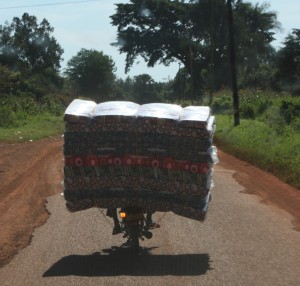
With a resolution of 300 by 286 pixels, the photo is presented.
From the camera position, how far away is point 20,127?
37.9 m

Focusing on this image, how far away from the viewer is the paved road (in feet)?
26.8

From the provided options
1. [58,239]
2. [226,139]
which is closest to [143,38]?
[226,139]

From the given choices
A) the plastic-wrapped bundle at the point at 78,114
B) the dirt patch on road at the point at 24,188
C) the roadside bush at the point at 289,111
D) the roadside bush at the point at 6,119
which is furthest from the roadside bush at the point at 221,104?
the plastic-wrapped bundle at the point at 78,114

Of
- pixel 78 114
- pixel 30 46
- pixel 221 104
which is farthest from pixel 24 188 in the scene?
pixel 30 46

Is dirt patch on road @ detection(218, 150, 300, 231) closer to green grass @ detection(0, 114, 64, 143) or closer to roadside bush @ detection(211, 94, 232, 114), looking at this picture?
green grass @ detection(0, 114, 64, 143)

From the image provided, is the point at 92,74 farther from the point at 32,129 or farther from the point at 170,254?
the point at 170,254

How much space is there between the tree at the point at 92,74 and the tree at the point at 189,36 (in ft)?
118

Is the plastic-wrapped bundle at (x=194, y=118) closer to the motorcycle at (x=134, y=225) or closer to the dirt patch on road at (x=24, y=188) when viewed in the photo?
the motorcycle at (x=134, y=225)

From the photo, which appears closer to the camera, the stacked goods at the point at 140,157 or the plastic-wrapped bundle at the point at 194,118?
the plastic-wrapped bundle at the point at 194,118

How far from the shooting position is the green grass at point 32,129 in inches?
1274

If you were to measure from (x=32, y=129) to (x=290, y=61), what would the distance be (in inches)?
859

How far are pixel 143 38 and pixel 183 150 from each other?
212ft

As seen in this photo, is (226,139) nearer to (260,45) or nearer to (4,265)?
(4,265)

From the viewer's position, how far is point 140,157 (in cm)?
902
